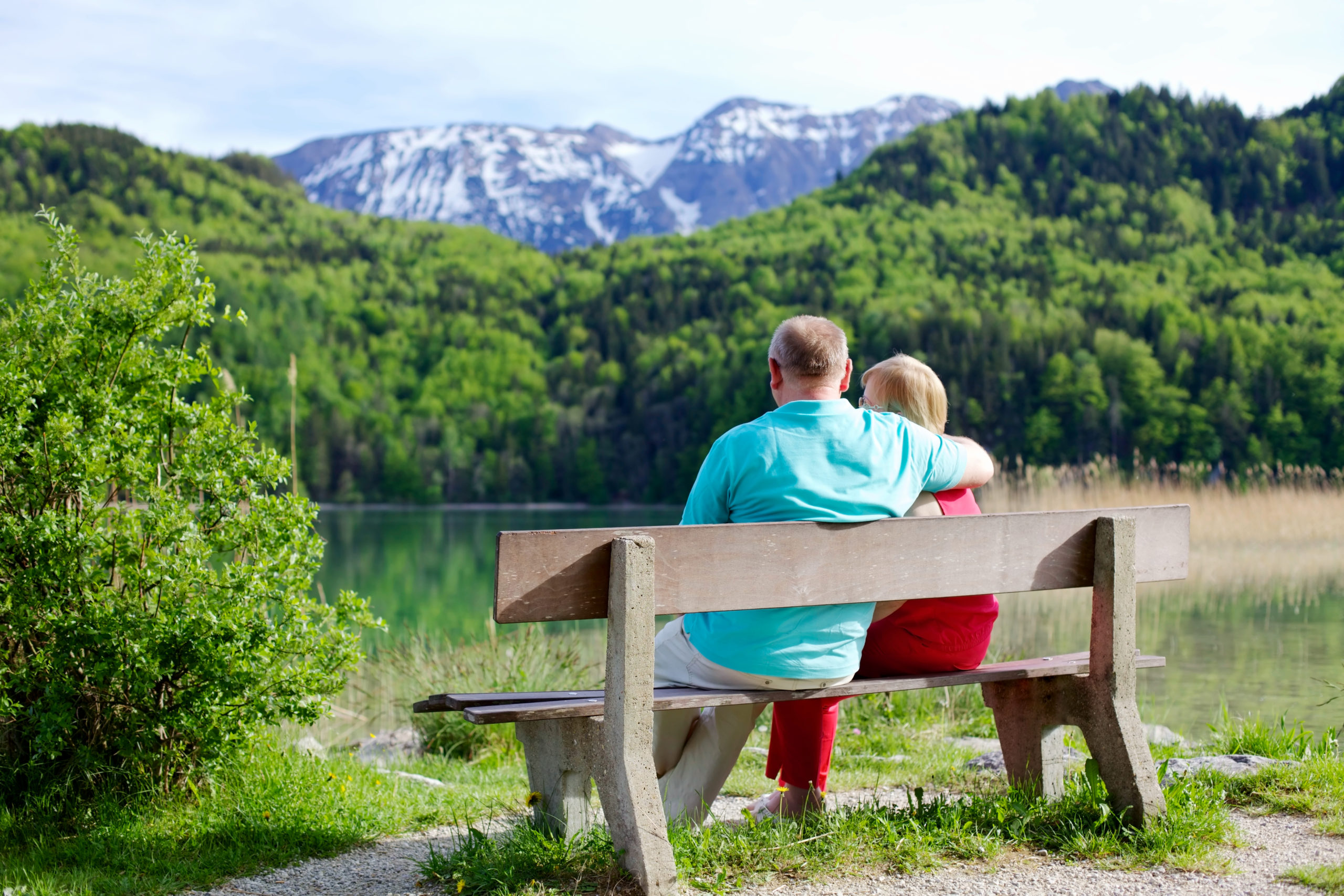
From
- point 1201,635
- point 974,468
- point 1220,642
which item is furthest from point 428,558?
point 974,468

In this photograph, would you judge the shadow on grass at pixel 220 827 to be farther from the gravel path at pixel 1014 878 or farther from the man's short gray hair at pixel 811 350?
the man's short gray hair at pixel 811 350

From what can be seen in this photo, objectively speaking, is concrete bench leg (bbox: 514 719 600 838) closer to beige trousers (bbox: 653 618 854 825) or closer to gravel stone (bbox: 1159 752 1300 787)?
beige trousers (bbox: 653 618 854 825)

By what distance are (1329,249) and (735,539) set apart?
74.4 metres

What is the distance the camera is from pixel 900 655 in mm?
3205

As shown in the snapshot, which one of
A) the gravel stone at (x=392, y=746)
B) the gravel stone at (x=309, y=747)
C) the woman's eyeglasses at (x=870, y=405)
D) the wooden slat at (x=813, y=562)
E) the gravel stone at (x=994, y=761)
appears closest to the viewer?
the wooden slat at (x=813, y=562)

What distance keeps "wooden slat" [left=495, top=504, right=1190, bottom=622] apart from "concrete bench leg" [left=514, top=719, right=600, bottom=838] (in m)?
0.31

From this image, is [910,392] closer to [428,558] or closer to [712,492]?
[712,492]

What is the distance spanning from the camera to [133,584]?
11.7 ft

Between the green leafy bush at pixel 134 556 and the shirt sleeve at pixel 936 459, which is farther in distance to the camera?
the green leafy bush at pixel 134 556

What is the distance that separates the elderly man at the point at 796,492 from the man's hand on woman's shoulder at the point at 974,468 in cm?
13

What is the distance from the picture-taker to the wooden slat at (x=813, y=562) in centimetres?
258

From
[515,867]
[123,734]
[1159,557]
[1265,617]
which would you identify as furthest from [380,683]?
[1265,617]

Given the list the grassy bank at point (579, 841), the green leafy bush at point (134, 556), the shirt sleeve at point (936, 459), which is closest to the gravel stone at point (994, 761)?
the grassy bank at point (579, 841)

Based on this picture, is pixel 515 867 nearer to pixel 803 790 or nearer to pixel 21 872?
pixel 803 790
